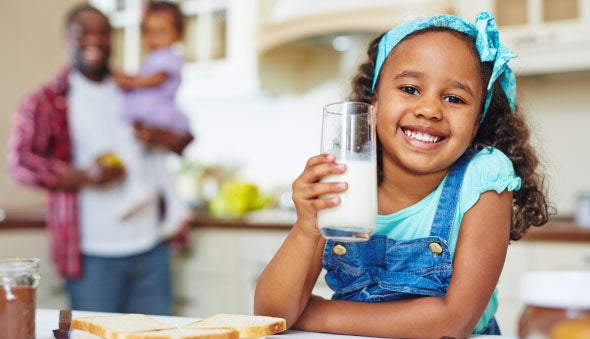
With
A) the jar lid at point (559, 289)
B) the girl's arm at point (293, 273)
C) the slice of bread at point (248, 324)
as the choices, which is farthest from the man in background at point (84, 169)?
the jar lid at point (559, 289)

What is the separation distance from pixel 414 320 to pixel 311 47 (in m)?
2.40

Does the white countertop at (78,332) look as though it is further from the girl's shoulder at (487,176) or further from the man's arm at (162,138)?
the man's arm at (162,138)

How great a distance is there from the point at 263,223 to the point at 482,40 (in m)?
1.70

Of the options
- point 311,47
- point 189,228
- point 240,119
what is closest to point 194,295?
point 189,228

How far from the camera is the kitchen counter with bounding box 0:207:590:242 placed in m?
2.11

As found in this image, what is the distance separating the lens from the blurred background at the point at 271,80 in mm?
2430

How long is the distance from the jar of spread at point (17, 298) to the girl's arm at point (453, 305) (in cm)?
39

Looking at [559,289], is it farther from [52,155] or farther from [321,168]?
[52,155]

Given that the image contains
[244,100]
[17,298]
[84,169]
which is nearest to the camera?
[17,298]

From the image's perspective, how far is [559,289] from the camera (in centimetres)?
55

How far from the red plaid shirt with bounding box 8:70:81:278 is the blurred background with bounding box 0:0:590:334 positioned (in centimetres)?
38

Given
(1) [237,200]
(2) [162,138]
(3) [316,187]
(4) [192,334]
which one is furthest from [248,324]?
(1) [237,200]

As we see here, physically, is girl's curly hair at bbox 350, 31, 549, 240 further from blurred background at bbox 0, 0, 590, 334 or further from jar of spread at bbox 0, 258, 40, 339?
blurred background at bbox 0, 0, 590, 334

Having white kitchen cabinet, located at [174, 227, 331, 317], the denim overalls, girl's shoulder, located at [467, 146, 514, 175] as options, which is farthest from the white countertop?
white kitchen cabinet, located at [174, 227, 331, 317]
